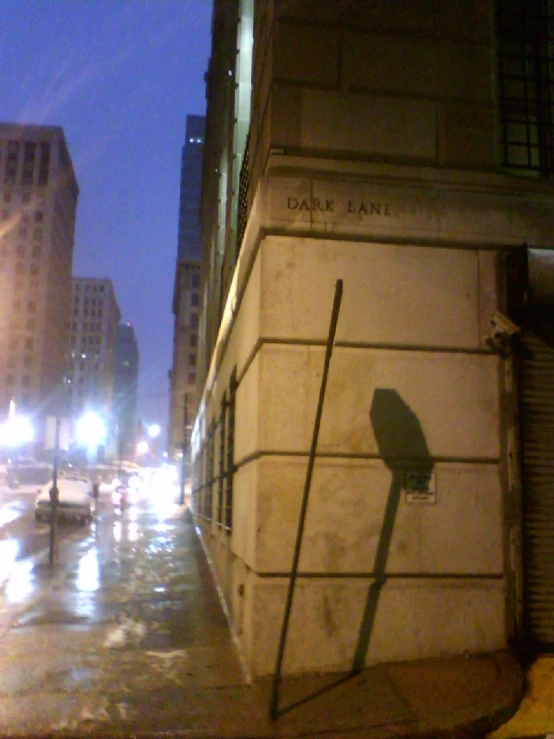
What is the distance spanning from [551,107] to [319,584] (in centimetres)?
587

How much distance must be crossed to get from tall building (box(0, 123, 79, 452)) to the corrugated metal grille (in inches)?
5340

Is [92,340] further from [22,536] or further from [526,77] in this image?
[526,77]

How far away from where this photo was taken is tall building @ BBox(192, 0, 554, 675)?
6645mm

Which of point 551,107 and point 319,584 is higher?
point 551,107

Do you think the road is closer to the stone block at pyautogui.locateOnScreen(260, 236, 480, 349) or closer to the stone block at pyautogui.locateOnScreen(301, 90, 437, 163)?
the stone block at pyautogui.locateOnScreen(260, 236, 480, 349)

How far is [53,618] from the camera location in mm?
9016

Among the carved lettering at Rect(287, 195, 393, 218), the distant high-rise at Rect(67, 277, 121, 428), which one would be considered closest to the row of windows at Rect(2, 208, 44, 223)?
the distant high-rise at Rect(67, 277, 121, 428)

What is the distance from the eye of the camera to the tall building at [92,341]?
545 feet

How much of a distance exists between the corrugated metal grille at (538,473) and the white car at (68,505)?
69.4 ft

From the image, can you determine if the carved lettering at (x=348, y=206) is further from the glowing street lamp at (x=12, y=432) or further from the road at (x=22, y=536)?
the glowing street lamp at (x=12, y=432)

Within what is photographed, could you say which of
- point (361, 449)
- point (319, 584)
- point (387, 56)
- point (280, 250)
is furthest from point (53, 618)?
point (387, 56)

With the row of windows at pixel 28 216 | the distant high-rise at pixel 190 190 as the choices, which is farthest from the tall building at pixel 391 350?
the distant high-rise at pixel 190 190

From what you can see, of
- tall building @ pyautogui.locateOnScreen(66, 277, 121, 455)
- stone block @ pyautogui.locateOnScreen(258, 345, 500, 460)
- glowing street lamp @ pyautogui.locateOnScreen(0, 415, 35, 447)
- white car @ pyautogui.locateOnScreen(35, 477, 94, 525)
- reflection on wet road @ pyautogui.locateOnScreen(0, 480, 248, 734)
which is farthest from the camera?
tall building @ pyautogui.locateOnScreen(66, 277, 121, 455)

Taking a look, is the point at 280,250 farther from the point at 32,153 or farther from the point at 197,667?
the point at 32,153
